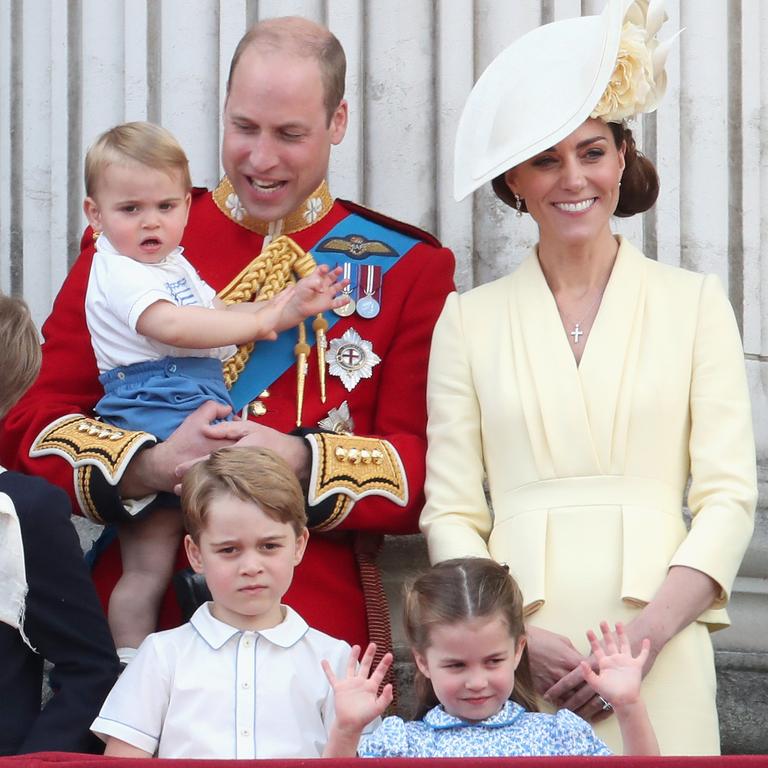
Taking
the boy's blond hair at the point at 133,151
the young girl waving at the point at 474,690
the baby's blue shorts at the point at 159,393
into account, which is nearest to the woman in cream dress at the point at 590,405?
the young girl waving at the point at 474,690

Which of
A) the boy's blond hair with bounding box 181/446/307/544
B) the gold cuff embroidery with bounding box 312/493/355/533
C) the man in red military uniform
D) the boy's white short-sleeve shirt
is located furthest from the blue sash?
the boy's blond hair with bounding box 181/446/307/544

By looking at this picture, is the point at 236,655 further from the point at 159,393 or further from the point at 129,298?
the point at 129,298

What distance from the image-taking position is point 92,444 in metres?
4.38

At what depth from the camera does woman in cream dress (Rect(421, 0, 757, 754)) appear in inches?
161

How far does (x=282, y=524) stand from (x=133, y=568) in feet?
1.86

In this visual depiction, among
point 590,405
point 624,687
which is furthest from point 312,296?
point 624,687

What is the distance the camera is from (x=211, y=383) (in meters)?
4.52

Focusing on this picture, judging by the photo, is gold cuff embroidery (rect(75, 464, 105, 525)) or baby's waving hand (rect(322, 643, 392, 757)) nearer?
baby's waving hand (rect(322, 643, 392, 757))

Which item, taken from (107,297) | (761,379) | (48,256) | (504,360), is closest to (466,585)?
(504,360)

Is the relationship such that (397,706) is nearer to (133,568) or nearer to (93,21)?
(133,568)

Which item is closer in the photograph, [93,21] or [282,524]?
[282,524]

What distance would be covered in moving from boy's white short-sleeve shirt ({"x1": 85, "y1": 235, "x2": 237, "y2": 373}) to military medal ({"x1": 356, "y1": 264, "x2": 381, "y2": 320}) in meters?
0.32

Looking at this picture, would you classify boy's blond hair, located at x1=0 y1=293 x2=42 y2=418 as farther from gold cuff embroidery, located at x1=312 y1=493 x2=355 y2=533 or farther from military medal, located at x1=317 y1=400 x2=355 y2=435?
military medal, located at x1=317 y1=400 x2=355 y2=435

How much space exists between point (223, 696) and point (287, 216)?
1.32 metres
